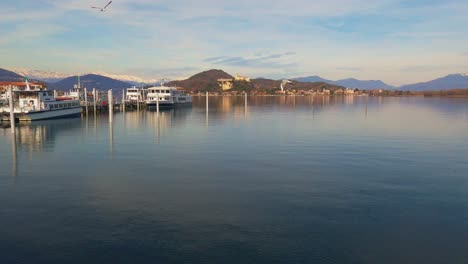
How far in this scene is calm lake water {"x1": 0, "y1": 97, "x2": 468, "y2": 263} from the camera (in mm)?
13531

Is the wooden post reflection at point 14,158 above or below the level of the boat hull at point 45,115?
below

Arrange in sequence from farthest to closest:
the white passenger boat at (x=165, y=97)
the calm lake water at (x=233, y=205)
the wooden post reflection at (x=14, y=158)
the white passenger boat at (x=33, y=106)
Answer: the white passenger boat at (x=165, y=97)
the white passenger boat at (x=33, y=106)
the wooden post reflection at (x=14, y=158)
the calm lake water at (x=233, y=205)

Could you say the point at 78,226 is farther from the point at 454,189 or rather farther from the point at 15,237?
the point at 454,189

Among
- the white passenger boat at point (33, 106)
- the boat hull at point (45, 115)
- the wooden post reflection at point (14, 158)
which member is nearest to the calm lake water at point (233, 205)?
the wooden post reflection at point (14, 158)

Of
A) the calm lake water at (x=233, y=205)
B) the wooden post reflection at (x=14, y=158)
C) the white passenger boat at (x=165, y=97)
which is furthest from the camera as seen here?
the white passenger boat at (x=165, y=97)

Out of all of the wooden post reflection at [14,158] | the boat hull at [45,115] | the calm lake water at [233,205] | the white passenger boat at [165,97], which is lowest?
the calm lake water at [233,205]

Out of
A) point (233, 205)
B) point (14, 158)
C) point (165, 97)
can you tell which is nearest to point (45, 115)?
point (14, 158)

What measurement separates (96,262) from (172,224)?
411 cm

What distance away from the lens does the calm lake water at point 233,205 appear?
1353cm

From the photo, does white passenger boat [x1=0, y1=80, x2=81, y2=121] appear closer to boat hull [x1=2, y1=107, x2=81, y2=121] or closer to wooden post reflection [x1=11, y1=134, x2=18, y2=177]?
boat hull [x1=2, y1=107, x2=81, y2=121]

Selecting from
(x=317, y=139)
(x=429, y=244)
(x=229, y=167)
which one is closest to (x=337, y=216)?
(x=429, y=244)

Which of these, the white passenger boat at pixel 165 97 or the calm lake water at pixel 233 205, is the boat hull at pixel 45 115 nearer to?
the calm lake water at pixel 233 205

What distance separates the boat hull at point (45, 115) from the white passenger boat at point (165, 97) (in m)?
37.5

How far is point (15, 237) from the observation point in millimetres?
14500
